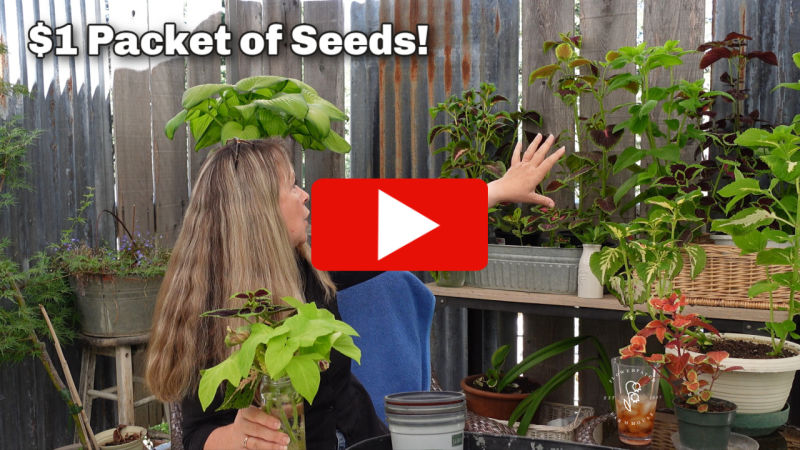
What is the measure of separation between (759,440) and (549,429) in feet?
3.00

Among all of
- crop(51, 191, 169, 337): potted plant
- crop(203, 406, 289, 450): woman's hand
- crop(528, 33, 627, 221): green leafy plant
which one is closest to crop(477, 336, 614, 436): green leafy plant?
crop(528, 33, 627, 221): green leafy plant

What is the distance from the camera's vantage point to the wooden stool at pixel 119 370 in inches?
99.0

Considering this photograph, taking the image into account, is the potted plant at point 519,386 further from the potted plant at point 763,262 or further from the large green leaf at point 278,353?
the large green leaf at point 278,353

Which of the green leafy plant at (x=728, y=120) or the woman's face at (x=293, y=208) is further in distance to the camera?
the green leafy plant at (x=728, y=120)

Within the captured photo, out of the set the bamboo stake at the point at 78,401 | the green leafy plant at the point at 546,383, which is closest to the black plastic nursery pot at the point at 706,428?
the green leafy plant at the point at 546,383

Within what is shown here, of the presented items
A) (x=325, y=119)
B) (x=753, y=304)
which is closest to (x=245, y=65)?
(x=325, y=119)

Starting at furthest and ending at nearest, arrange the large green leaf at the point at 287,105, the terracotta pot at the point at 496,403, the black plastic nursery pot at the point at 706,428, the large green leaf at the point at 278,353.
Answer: the terracotta pot at the point at 496,403 → the large green leaf at the point at 287,105 → the black plastic nursery pot at the point at 706,428 → the large green leaf at the point at 278,353

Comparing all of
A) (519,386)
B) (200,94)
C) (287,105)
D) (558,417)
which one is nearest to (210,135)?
(200,94)

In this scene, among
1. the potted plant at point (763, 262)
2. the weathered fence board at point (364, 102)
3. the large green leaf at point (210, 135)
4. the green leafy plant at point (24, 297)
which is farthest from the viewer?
the weathered fence board at point (364, 102)

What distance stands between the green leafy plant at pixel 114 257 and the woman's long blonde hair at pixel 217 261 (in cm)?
125

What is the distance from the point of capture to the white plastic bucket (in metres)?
0.57

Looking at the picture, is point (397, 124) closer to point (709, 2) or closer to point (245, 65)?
point (245, 65)

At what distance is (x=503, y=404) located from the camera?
84.2 inches

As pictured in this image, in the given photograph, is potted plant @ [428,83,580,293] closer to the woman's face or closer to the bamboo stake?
the woman's face
